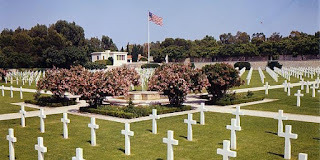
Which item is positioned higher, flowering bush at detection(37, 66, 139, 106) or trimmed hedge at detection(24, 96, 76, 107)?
flowering bush at detection(37, 66, 139, 106)

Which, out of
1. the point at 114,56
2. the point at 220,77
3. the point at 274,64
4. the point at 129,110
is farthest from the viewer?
the point at 114,56

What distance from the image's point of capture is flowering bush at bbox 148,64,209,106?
17453mm

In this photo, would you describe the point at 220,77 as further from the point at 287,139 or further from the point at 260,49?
the point at 260,49

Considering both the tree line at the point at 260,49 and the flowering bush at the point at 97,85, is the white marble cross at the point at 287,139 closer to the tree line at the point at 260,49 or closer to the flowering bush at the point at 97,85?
the flowering bush at the point at 97,85

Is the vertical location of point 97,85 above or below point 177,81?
below

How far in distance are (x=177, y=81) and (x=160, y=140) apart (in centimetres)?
634

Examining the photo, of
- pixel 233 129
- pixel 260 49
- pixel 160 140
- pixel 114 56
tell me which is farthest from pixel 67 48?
pixel 233 129

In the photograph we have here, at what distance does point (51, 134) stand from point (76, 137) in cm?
124

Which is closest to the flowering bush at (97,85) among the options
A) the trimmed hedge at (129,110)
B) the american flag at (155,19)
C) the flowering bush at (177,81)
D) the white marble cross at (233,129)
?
the trimmed hedge at (129,110)

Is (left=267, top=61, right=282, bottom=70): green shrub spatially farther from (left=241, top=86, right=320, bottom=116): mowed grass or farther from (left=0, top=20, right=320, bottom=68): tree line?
(left=241, top=86, right=320, bottom=116): mowed grass

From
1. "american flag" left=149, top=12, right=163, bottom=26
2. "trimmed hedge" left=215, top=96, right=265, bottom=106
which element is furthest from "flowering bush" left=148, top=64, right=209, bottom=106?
"american flag" left=149, top=12, right=163, bottom=26

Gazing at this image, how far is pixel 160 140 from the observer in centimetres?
1152

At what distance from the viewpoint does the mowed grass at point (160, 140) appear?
9.78 meters

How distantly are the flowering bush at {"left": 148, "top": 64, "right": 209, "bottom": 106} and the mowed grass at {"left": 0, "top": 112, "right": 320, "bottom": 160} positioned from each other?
8.32ft
